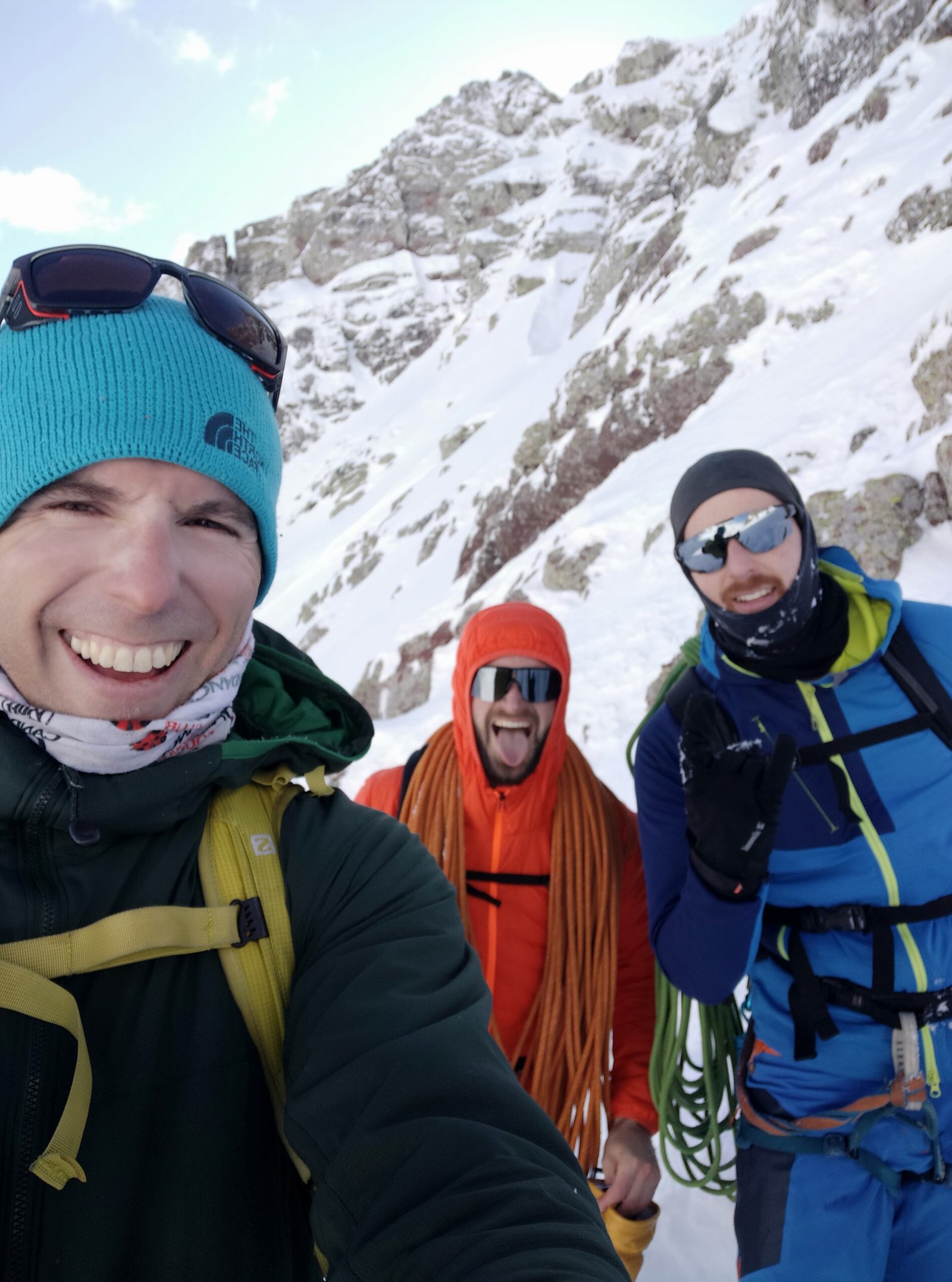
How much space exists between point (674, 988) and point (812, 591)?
1.69m

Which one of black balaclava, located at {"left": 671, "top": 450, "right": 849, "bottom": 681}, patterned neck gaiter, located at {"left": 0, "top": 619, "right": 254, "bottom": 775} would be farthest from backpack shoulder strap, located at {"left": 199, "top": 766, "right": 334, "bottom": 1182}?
black balaclava, located at {"left": 671, "top": 450, "right": 849, "bottom": 681}

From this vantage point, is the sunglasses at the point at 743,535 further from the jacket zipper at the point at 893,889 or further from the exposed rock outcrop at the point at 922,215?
the exposed rock outcrop at the point at 922,215

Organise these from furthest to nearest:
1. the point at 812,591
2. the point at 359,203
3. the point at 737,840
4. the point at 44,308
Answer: the point at 359,203 < the point at 812,591 < the point at 737,840 < the point at 44,308

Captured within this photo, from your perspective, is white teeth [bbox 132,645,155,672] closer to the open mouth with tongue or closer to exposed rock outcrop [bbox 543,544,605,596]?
the open mouth with tongue

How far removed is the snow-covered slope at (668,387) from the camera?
8.25 meters

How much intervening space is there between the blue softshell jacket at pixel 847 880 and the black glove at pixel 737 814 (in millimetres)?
83

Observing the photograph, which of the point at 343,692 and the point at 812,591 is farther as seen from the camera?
the point at 812,591

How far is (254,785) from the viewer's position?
4.94 feet

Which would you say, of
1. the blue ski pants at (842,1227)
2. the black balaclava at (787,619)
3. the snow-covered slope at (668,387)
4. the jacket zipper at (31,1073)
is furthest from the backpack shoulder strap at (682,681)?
the snow-covered slope at (668,387)

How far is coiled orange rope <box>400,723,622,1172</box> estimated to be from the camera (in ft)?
9.23

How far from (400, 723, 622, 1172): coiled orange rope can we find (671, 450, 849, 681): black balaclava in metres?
1.03

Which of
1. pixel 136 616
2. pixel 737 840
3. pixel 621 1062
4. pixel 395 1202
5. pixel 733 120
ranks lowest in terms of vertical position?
pixel 621 1062

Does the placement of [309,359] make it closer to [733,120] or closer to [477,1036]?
[733,120]

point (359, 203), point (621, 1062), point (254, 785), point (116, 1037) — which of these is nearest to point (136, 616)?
point (254, 785)
